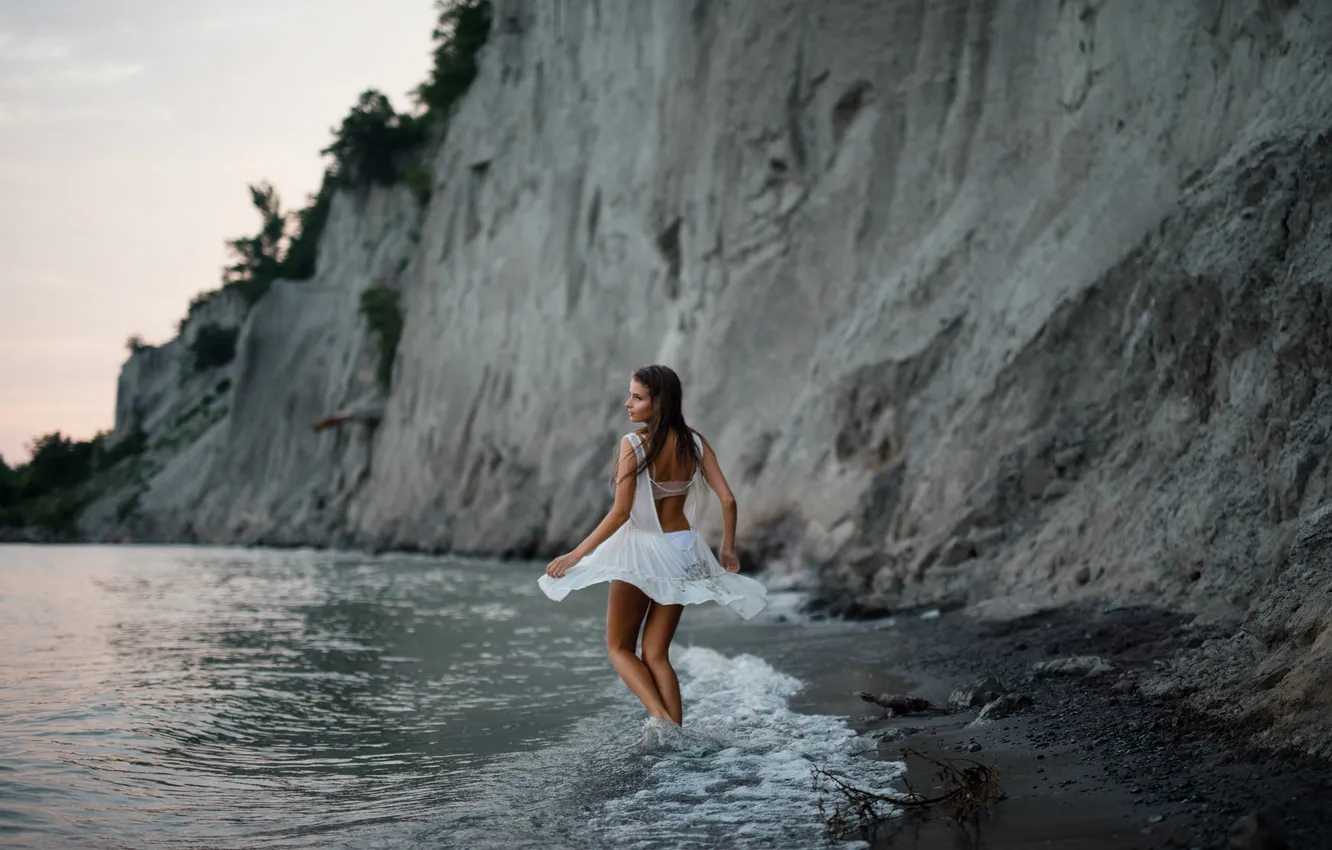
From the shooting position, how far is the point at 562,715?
20.6ft

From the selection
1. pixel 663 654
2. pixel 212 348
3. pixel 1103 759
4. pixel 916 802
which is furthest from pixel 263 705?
pixel 212 348

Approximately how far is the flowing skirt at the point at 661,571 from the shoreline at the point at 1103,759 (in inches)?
36.7

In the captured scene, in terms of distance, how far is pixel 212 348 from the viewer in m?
63.0

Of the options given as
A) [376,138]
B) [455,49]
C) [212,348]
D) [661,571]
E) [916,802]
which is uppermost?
[455,49]

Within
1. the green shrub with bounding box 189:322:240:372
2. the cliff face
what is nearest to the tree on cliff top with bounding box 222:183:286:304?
the green shrub with bounding box 189:322:240:372

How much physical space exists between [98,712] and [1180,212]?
9573 millimetres

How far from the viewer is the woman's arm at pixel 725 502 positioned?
512 cm

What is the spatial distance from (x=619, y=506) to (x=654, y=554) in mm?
275

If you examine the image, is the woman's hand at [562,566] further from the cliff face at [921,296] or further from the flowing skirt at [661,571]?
the cliff face at [921,296]

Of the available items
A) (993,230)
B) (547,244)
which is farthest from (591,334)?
(993,230)

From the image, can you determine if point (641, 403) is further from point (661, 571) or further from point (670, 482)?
point (661, 571)

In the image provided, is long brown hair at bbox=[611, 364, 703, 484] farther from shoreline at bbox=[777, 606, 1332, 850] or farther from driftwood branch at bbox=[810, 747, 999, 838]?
Result: driftwood branch at bbox=[810, 747, 999, 838]

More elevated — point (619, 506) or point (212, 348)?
point (212, 348)

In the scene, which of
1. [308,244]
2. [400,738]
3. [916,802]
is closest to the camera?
[916,802]
